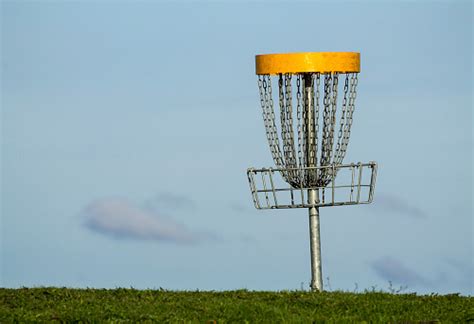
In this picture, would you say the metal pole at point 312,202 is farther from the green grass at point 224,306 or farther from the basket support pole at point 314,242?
the green grass at point 224,306

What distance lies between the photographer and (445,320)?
9.11 metres

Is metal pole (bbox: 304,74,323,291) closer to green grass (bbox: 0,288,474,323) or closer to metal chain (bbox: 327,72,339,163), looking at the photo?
metal chain (bbox: 327,72,339,163)

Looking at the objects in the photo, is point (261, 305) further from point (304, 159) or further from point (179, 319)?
point (304, 159)

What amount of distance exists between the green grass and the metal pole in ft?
5.20

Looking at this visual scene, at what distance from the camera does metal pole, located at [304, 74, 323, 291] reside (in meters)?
12.7

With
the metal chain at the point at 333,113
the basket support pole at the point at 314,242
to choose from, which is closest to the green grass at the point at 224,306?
the basket support pole at the point at 314,242

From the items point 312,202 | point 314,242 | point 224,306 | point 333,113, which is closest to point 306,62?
point 333,113

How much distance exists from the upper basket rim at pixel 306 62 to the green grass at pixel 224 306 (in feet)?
10.5

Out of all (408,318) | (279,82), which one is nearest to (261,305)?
(408,318)

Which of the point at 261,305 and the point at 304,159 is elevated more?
the point at 304,159

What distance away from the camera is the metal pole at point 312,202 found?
41.6 ft

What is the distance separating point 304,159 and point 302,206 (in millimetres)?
674

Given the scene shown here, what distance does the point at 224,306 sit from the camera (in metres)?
→ 9.66

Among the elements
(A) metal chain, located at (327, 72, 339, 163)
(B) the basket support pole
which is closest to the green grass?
(B) the basket support pole
